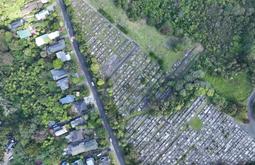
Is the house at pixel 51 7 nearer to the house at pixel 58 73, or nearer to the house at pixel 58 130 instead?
the house at pixel 58 73

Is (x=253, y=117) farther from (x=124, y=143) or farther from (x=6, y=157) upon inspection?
(x=6, y=157)

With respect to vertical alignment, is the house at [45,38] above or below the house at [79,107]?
above

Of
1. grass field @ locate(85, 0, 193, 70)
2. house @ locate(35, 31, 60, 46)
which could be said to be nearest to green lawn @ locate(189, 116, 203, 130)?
grass field @ locate(85, 0, 193, 70)

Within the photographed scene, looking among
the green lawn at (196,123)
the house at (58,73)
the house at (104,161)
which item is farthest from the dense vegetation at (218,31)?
the house at (104,161)

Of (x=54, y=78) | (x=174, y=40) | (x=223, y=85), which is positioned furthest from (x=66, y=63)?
(x=223, y=85)

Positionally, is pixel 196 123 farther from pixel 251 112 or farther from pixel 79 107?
pixel 79 107

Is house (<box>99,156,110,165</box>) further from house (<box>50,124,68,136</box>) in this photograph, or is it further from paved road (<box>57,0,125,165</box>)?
house (<box>50,124,68,136</box>)
